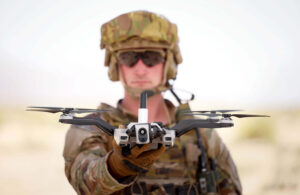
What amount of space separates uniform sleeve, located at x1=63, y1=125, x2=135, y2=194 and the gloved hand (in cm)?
9

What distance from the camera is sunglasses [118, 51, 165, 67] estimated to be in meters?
5.34

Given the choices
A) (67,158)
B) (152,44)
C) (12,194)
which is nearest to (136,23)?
(152,44)

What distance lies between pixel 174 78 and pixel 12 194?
1377 cm

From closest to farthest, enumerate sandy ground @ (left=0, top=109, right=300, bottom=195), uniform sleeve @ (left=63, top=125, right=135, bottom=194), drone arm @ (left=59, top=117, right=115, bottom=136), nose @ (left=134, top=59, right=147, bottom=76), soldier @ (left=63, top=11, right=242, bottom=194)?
1. drone arm @ (left=59, top=117, right=115, bottom=136)
2. uniform sleeve @ (left=63, top=125, right=135, bottom=194)
3. soldier @ (left=63, top=11, right=242, bottom=194)
4. nose @ (left=134, top=59, right=147, bottom=76)
5. sandy ground @ (left=0, top=109, right=300, bottom=195)

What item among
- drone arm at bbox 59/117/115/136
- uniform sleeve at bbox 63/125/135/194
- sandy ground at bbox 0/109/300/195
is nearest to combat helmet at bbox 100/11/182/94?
uniform sleeve at bbox 63/125/135/194

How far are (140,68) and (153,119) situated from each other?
2.78 feet

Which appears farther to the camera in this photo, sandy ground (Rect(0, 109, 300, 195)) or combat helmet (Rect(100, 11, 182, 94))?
sandy ground (Rect(0, 109, 300, 195))

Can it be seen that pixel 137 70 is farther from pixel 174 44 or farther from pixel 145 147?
pixel 145 147

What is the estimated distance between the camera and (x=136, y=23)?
5.34 meters

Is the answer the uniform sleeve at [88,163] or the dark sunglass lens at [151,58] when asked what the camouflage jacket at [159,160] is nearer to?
the uniform sleeve at [88,163]

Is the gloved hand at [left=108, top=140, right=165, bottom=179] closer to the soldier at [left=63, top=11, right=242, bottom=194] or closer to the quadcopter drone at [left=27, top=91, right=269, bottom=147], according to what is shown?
the quadcopter drone at [left=27, top=91, right=269, bottom=147]

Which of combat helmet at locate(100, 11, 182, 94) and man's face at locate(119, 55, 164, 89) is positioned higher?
combat helmet at locate(100, 11, 182, 94)

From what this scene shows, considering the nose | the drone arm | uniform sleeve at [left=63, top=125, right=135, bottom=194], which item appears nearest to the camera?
the drone arm

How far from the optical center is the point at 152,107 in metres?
5.59
